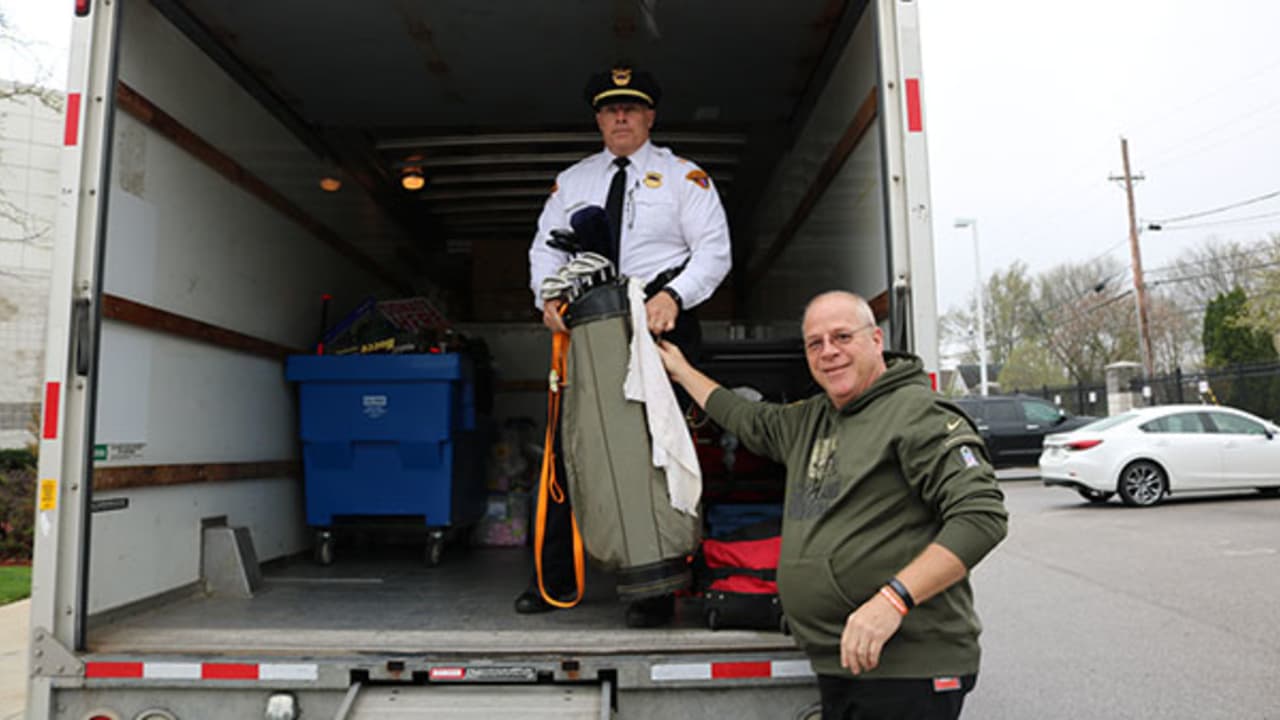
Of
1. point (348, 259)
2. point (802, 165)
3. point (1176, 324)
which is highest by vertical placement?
point (1176, 324)

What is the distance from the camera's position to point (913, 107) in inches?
107

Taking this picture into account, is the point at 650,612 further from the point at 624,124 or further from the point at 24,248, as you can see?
the point at 24,248

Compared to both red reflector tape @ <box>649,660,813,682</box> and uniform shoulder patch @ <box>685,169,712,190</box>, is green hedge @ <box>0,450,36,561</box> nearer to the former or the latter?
uniform shoulder patch @ <box>685,169,712,190</box>

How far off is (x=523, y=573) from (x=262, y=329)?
1626 millimetres

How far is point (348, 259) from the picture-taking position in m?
5.30

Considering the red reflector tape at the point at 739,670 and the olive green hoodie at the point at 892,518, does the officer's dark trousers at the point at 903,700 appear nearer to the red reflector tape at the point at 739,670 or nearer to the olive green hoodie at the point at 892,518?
the olive green hoodie at the point at 892,518

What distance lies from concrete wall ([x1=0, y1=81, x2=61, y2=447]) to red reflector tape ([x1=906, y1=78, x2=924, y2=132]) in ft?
35.5

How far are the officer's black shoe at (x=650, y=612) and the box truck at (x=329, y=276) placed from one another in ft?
0.29

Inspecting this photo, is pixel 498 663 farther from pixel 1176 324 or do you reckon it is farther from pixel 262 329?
pixel 1176 324

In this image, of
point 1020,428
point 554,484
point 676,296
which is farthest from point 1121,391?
point 554,484

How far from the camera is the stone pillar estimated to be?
2606cm

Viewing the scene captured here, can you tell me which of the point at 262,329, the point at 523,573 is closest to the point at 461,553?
the point at 523,573

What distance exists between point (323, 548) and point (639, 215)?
7.45 feet

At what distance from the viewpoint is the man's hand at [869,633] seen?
2.03 m
